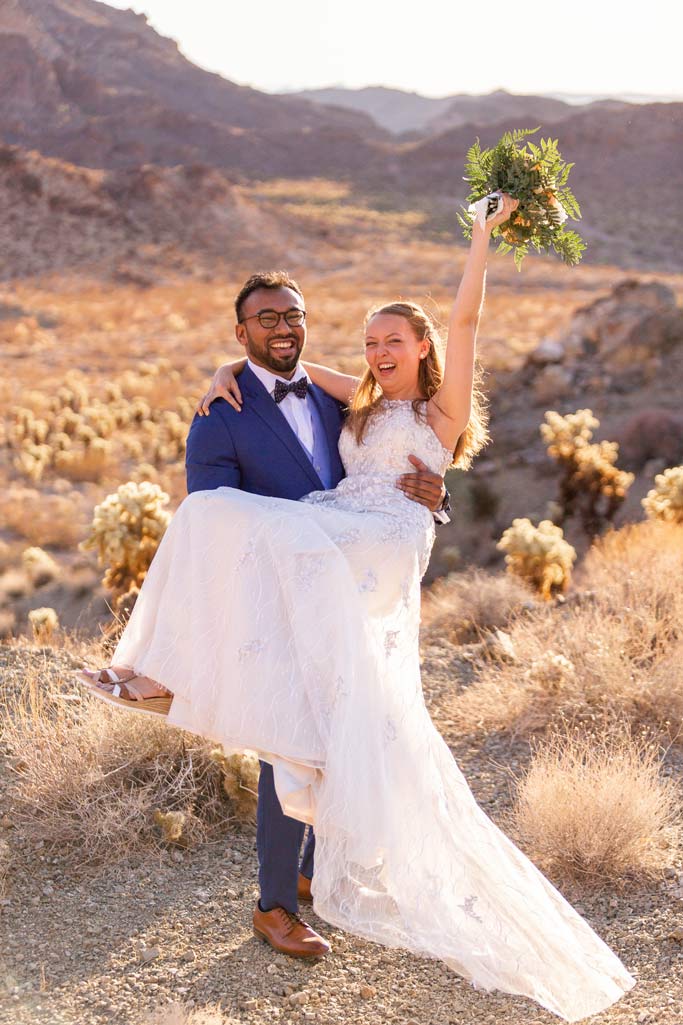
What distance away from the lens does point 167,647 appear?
10.7ft

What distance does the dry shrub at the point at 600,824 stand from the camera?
3.91 metres

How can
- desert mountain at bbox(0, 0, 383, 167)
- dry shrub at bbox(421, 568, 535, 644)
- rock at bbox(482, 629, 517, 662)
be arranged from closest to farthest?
rock at bbox(482, 629, 517, 662) < dry shrub at bbox(421, 568, 535, 644) < desert mountain at bbox(0, 0, 383, 167)

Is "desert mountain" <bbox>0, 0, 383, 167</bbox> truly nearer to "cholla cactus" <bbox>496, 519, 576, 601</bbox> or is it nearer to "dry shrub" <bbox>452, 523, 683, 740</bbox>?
"cholla cactus" <bbox>496, 519, 576, 601</bbox>

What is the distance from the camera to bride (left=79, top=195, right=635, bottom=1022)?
3016 millimetres

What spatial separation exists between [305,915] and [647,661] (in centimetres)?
277

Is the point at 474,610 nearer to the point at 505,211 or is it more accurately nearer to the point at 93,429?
the point at 505,211

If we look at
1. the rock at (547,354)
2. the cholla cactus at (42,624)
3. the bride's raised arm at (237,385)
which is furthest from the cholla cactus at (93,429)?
the bride's raised arm at (237,385)

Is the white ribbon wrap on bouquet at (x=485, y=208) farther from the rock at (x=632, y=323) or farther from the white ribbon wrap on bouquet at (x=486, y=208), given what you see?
the rock at (x=632, y=323)

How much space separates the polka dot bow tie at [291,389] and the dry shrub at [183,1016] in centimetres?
184

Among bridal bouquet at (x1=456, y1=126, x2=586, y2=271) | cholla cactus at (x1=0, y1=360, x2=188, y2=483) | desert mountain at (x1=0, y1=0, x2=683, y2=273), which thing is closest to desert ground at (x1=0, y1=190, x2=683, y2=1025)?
bridal bouquet at (x1=456, y1=126, x2=586, y2=271)

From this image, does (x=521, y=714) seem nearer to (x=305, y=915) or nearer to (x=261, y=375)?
(x=305, y=915)

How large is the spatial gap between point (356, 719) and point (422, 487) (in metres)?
0.78

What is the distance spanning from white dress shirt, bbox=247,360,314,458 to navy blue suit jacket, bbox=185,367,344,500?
3cm

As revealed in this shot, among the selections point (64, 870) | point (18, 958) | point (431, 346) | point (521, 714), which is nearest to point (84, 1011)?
point (18, 958)
